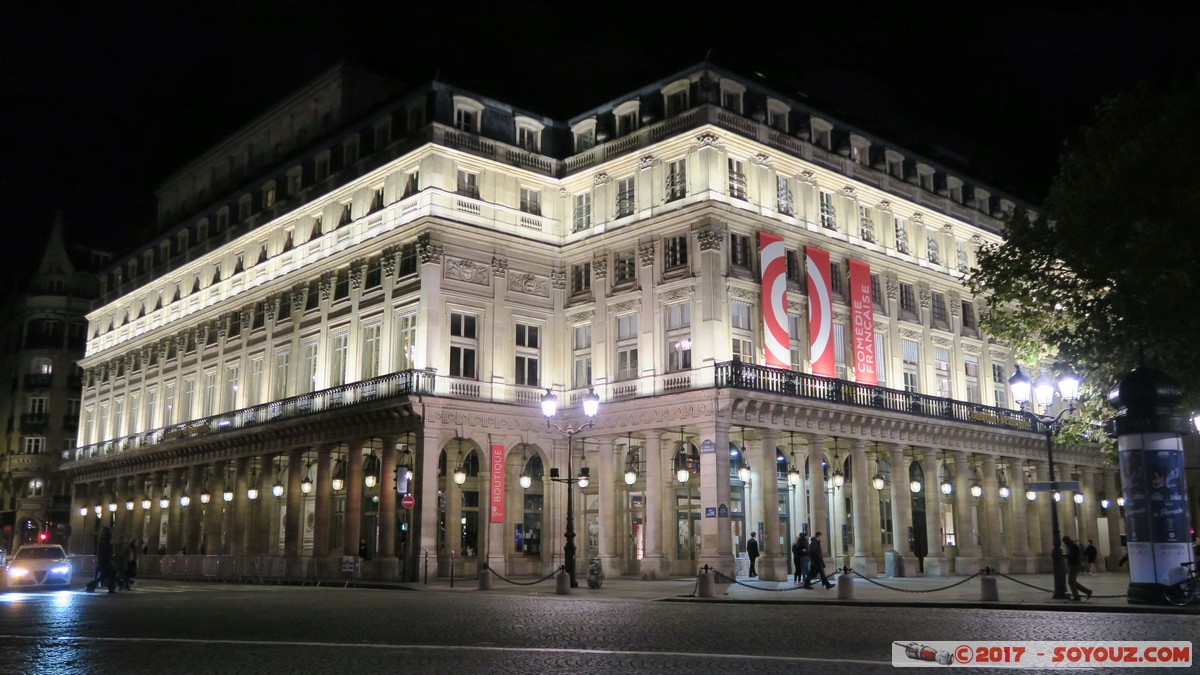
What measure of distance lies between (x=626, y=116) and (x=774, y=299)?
10.0m

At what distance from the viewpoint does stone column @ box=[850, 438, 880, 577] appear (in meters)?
40.3

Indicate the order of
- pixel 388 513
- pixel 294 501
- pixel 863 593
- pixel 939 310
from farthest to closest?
1. pixel 939 310
2. pixel 294 501
3. pixel 388 513
4. pixel 863 593

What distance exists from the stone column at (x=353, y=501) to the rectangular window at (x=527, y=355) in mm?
7127

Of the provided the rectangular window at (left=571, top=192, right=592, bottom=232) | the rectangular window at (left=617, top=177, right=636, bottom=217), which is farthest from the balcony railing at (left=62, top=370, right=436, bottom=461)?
the rectangular window at (left=617, top=177, right=636, bottom=217)

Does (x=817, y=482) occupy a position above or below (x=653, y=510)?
above

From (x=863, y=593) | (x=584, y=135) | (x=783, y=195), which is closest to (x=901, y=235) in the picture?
(x=783, y=195)

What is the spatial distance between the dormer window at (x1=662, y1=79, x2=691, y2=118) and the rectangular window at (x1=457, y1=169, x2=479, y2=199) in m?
8.12

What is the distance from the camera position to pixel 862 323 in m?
43.9

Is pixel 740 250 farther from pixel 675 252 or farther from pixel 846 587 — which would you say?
pixel 846 587

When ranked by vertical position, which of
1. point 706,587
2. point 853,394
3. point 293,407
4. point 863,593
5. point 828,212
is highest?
point 828,212

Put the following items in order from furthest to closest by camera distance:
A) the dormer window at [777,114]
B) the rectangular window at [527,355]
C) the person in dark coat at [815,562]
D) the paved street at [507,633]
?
the rectangular window at [527,355] < the dormer window at [777,114] < the person in dark coat at [815,562] < the paved street at [507,633]

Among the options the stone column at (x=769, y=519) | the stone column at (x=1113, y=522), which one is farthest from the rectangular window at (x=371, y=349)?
the stone column at (x=1113, y=522)

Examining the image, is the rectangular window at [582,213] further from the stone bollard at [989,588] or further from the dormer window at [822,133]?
the stone bollard at [989,588]

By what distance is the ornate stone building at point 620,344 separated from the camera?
39.3 meters
